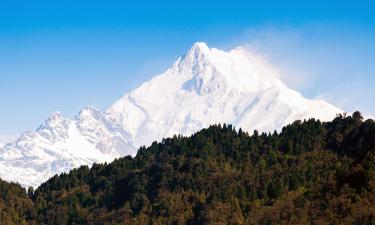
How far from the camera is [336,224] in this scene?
194875 millimetres

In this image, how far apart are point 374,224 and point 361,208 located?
15.7 m

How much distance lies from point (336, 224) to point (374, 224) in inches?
707

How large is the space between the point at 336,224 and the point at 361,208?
6812 millimetres

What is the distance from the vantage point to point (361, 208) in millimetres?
193375

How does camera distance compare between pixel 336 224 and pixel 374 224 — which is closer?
pixel 374 224

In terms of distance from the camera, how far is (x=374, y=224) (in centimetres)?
17775

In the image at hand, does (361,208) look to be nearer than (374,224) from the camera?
No
